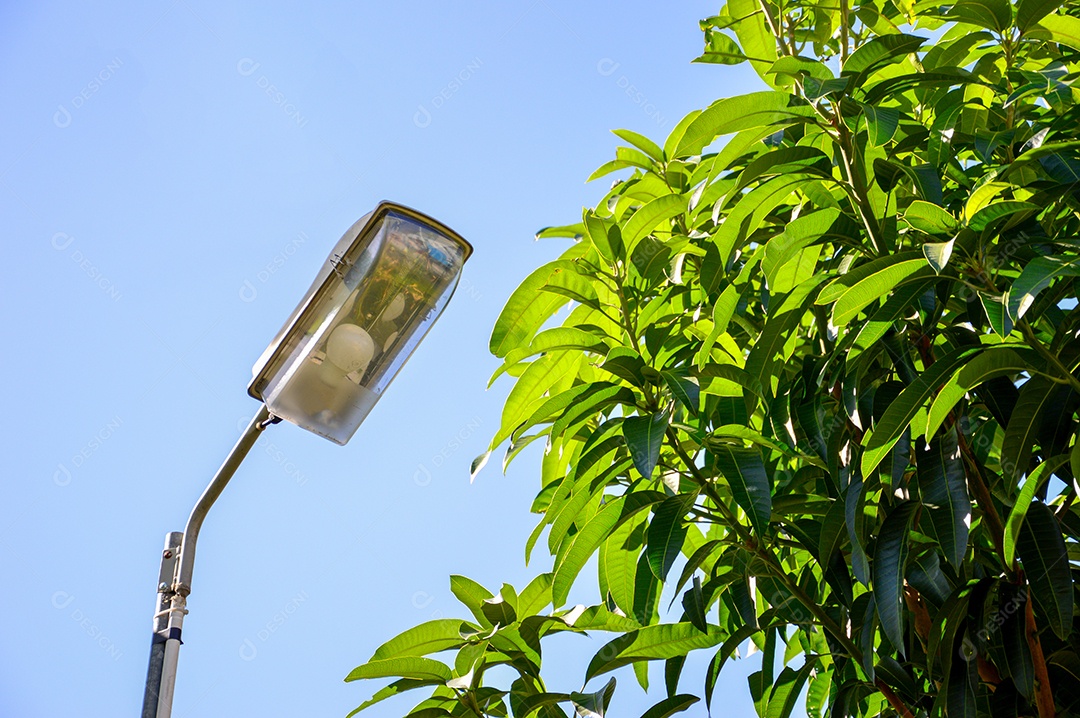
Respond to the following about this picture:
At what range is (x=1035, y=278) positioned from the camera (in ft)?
3.43

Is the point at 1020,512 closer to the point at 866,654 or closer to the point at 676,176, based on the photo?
the point at 866,654

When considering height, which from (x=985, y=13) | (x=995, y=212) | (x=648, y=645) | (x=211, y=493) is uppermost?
(x=985, y=13)

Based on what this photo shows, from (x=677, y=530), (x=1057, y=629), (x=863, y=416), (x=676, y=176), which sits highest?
(x=676, y=176)

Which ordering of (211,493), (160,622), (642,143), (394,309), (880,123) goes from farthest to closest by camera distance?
1. (394,309)
2. (211,493)
3. (160,622)
4. (642,143)
5. (880,123)

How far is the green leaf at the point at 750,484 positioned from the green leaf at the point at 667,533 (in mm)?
88

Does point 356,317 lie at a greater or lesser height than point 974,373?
lesser

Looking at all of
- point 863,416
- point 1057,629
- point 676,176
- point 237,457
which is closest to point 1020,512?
point 1057,629

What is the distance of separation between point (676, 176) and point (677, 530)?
74 centimetres

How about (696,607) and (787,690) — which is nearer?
(696,607)

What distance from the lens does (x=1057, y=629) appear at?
45.3 inches

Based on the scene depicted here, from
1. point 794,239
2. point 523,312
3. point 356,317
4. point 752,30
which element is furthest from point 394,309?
point 794,239

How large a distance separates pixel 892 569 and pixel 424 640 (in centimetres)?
77

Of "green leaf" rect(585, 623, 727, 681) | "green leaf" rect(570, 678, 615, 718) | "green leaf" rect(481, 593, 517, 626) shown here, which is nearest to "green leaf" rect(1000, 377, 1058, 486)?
"green leaf" rect(585, 623, 727, 681)

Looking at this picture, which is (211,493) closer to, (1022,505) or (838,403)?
(838,403)
